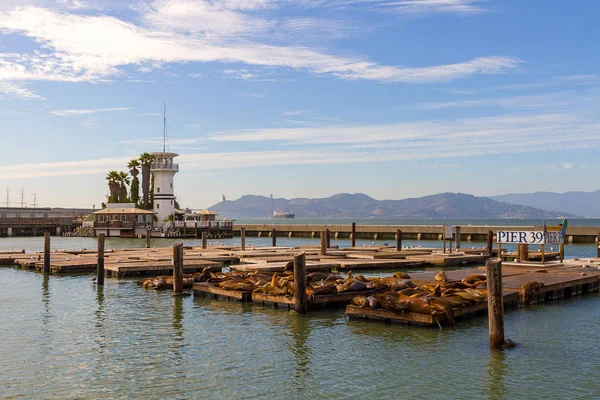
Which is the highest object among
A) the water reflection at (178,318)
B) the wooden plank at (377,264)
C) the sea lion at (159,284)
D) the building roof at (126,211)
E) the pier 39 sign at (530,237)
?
the building roof at (126,211)

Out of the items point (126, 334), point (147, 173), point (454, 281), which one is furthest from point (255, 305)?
point (147, 173)

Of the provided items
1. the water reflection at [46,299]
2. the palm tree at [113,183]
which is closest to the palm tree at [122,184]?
the palm tree at [113,183]

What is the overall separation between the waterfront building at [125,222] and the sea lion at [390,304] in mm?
63298

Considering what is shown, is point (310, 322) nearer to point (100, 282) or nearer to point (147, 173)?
point (100, 282)

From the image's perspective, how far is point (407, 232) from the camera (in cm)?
7638

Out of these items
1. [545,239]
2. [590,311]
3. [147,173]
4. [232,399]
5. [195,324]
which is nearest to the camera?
[232,399]

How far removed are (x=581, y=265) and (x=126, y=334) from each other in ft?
69.0

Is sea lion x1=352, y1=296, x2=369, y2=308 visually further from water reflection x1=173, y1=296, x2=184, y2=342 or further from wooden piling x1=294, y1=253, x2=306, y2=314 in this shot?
water reflection x1=173, y1=296, x2=184, y2=342

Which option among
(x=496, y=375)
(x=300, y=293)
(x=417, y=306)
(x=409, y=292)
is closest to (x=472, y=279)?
(x=409, y=292)

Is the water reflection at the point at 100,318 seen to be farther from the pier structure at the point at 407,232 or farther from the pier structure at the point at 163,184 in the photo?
the pier structure at the point at 163,184

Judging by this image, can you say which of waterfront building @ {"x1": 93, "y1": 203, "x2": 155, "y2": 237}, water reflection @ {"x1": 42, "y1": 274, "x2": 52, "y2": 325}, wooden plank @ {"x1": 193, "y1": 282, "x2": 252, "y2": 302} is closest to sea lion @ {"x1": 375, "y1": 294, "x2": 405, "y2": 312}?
wooden plank @ {"x1": 193, "y1": 282, "x2": 252, "y2": 302}

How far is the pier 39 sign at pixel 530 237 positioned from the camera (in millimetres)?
25891

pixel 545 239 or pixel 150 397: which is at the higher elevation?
pixel 545 239

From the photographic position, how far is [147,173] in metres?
91.2
